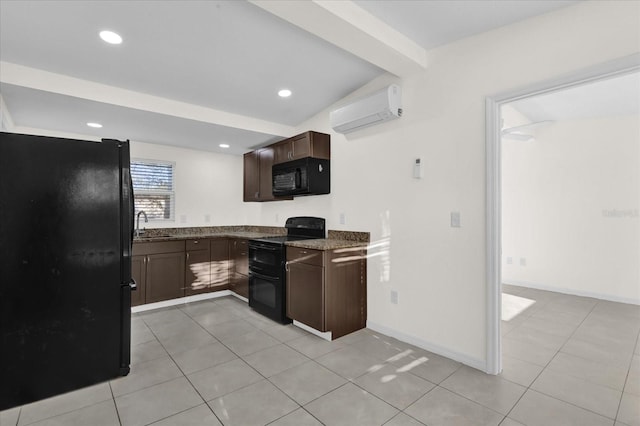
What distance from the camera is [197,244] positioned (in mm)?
4336

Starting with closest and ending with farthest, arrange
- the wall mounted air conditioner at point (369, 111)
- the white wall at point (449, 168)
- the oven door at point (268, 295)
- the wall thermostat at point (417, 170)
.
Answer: the white wall at point (449, 168) → the wall thermostat at point (417, 170) → the wall mounted air conditioner at point (369, 111) → the oven door at point (268, 295)

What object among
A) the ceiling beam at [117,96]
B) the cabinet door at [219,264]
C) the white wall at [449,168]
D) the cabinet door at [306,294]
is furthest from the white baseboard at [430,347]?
the ceiling beam at [117,96]

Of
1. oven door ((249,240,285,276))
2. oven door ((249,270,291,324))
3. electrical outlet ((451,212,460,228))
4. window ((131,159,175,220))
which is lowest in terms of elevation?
oven door ((249,270,291,324))

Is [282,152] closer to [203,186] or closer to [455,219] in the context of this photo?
[203,186]

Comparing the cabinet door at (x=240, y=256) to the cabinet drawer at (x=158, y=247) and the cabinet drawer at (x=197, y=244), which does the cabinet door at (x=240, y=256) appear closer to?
the cabinet drawer at (x=197, y=244)

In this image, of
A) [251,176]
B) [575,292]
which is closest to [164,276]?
[251,176]

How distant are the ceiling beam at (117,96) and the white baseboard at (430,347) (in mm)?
2897

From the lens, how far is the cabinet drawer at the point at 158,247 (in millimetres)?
3864

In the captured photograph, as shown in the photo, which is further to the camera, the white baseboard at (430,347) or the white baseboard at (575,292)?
the white baseboard at (575,292)

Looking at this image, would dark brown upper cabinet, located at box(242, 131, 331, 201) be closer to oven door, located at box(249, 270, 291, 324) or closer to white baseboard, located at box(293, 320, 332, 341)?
oven door, located at box(249, 270, 291, 324)

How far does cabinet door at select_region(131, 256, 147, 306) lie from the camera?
3.87m

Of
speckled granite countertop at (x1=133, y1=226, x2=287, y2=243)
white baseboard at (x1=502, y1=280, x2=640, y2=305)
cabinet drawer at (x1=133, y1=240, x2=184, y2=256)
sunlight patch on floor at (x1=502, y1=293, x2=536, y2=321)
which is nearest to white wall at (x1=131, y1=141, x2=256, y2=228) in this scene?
speckled granite countertop at (x1=133, y1=226, x2=287, y2=243)

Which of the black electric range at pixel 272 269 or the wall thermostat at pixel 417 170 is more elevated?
the wall thermostat at pixel 417 170

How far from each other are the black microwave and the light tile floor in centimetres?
165
